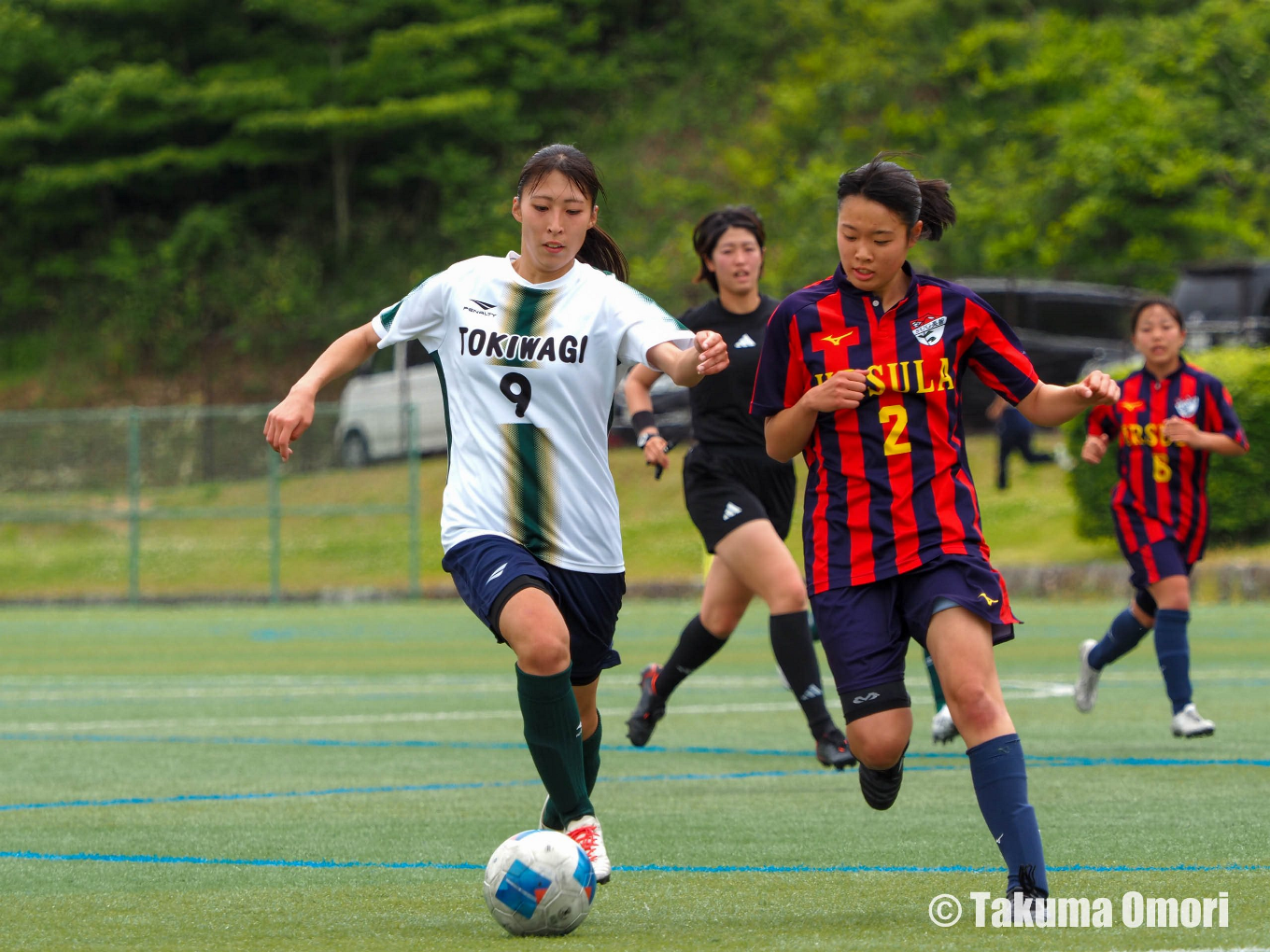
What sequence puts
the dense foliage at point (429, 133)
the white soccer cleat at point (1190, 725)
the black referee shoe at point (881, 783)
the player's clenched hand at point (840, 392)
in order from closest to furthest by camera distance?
1. the player's clenched hand at point (840, 392)
2. the black referee shoe at point (881, 783)
3. the white soccer cleat at point (1190, 725)
4. the dense foliage at point (429, 133)

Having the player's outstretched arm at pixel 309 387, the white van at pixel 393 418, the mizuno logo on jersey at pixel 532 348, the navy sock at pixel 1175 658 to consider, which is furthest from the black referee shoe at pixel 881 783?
the white van at pixel 393 418

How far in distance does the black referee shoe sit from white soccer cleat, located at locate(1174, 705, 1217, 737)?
3957 millimetres

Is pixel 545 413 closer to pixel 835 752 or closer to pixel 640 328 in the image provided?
pixel 640 328

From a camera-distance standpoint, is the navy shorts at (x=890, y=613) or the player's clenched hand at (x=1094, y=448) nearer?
the navy shorts at (x=890, y=613)

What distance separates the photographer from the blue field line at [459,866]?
16.8 feet

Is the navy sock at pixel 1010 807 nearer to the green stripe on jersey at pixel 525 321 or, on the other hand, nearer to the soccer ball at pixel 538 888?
the soccer ball at pixel 538 888

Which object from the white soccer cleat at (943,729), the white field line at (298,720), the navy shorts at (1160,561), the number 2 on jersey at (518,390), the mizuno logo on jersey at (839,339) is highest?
the mizuno logo on jersey at (839,339)

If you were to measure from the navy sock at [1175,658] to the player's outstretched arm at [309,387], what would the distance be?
15.5 ft

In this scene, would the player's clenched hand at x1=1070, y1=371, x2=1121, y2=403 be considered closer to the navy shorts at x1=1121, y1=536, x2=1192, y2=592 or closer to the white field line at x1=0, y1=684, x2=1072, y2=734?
the navy shorts at x1=1121, y1=536, x2=1192, y2=592

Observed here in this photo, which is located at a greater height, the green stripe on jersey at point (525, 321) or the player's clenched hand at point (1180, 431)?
the green stripe on jersey at point (525, 321)

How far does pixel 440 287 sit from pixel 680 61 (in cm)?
3504

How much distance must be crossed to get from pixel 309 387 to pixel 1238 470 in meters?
16.4

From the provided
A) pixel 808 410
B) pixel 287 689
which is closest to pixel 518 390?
pixel 808 410

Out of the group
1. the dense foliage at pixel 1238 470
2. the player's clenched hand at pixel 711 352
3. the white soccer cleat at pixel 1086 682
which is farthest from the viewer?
the dense foliage at pixel 1238 470
